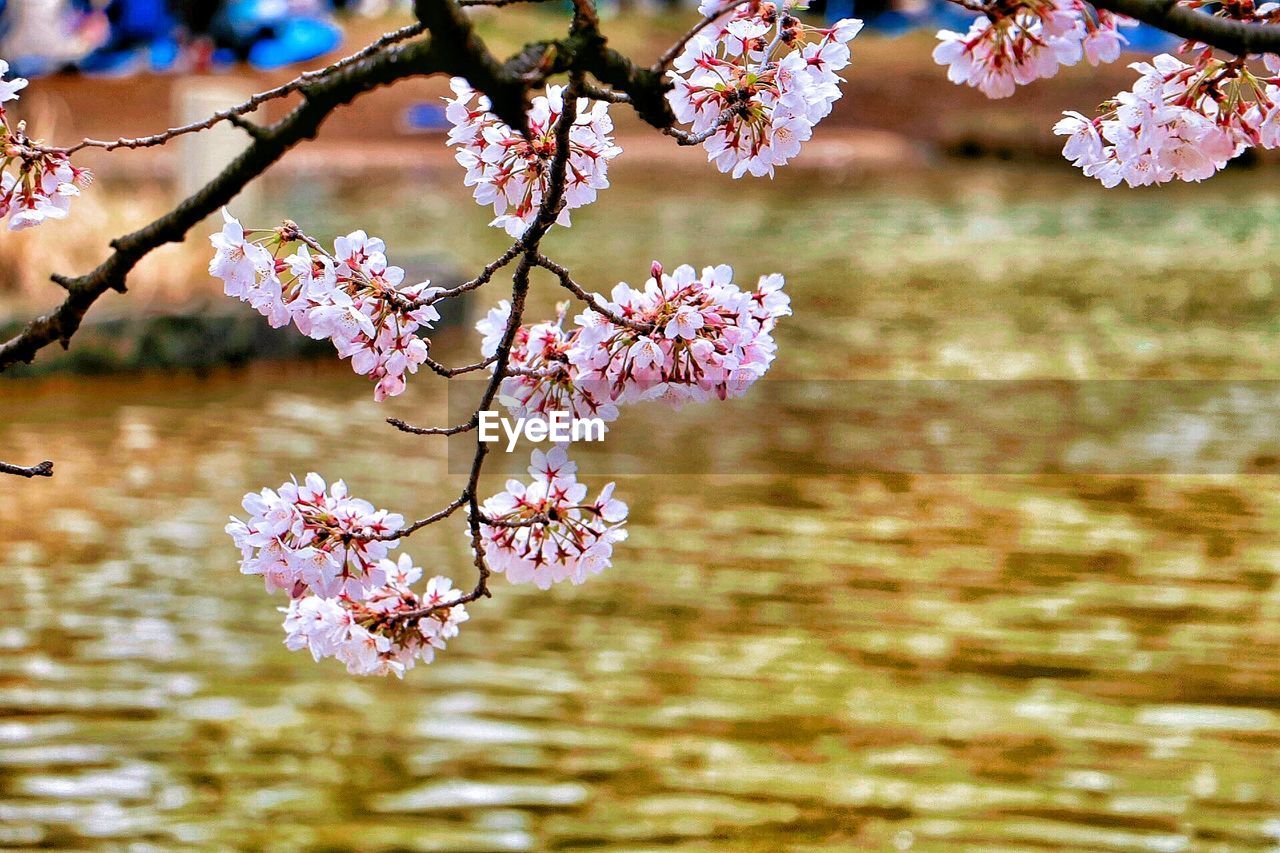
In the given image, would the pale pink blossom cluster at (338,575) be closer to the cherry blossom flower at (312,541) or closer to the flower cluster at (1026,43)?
the cherry blossom flower at (312,541)

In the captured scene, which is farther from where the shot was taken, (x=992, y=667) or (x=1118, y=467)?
(x=1118, y=467)

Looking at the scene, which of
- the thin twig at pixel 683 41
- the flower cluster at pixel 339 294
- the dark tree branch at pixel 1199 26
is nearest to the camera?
the dark tree branch at pixel 1199 26

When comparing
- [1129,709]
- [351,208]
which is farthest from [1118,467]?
[351,208]

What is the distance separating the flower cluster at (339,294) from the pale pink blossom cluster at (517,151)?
0.15 metres

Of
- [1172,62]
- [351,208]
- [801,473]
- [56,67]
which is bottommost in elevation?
[801,473]

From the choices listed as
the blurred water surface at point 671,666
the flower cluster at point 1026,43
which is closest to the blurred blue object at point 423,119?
the blurred water surface at point 671,666

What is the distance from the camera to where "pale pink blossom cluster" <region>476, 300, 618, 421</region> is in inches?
84.7

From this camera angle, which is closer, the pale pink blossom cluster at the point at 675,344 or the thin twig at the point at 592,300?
the thin twig at the point at 592,300

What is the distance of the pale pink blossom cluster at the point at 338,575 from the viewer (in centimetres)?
224

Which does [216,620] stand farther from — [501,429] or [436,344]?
[436,344]

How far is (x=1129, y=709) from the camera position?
Result: 4.48m

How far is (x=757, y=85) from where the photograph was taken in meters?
2.07

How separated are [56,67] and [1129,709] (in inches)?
1250

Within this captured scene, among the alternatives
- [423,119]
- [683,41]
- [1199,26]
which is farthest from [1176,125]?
[423,119]
